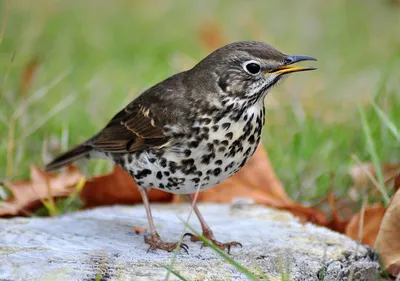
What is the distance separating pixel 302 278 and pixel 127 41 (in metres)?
6.20

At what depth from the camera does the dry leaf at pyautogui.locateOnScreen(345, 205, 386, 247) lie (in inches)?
180

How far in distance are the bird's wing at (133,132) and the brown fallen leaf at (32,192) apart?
45 cm

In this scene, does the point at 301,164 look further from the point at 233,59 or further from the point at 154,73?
the point at 154,73

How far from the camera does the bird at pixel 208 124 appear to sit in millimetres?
4043

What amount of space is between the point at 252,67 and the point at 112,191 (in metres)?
1.50

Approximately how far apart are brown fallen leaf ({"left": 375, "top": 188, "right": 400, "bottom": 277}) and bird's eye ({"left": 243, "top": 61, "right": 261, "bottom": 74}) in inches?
39.1

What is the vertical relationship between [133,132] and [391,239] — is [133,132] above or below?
above

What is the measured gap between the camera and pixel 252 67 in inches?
165

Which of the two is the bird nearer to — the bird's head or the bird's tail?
the bird's head

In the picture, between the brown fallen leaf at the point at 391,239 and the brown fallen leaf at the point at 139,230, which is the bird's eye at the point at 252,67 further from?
the brown fallen leaf at the point at 139,230

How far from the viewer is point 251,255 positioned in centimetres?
402

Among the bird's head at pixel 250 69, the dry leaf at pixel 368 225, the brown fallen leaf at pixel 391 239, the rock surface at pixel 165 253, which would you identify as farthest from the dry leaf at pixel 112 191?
the brown fallen leaf at pixel 391 239

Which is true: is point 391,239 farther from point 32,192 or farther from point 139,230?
point 32,192

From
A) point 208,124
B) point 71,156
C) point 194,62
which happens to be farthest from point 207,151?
point 194,62
